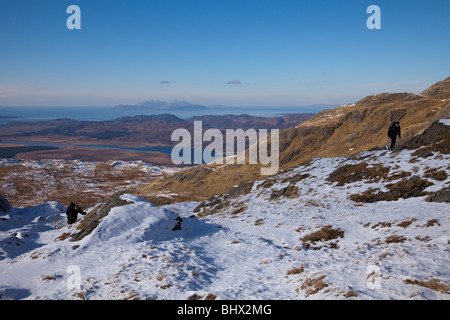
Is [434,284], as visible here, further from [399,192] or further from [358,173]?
[358,173]

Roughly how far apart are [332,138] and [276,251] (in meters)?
68.7

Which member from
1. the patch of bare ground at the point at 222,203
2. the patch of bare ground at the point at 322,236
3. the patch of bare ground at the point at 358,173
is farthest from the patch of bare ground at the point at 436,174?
the patch of bare ground at the point at 222,203

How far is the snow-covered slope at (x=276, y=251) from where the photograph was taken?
31.5ft

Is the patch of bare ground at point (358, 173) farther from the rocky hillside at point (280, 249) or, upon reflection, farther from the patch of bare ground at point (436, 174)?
the patch of bare ground at point (436, 174)

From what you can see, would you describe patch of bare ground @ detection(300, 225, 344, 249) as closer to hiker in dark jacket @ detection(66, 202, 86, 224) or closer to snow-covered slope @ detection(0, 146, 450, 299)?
snow-covered slope @ detection(0, 146, 450, 299)

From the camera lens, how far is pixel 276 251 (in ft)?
48.8

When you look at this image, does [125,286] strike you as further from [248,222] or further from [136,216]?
[248,222]

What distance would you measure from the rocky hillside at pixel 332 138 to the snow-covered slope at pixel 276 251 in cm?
3896

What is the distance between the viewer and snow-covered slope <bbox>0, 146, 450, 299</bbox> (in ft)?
31.5

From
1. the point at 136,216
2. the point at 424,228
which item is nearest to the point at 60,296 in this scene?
the point at 136,216

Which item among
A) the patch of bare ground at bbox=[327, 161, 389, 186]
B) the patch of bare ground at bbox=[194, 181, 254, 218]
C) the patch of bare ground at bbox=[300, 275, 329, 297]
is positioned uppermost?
the patch of bare ground at bbox=[327, 161, 389, 186]

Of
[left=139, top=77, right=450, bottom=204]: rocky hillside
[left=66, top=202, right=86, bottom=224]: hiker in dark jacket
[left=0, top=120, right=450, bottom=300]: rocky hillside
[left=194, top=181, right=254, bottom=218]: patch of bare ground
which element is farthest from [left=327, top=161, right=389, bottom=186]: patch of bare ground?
[left=139, top=77, right=450, bottom=204]: rocky hillside

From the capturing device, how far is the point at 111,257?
13.9 meters

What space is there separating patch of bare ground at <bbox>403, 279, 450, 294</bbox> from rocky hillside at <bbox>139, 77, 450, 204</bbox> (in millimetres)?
53411
